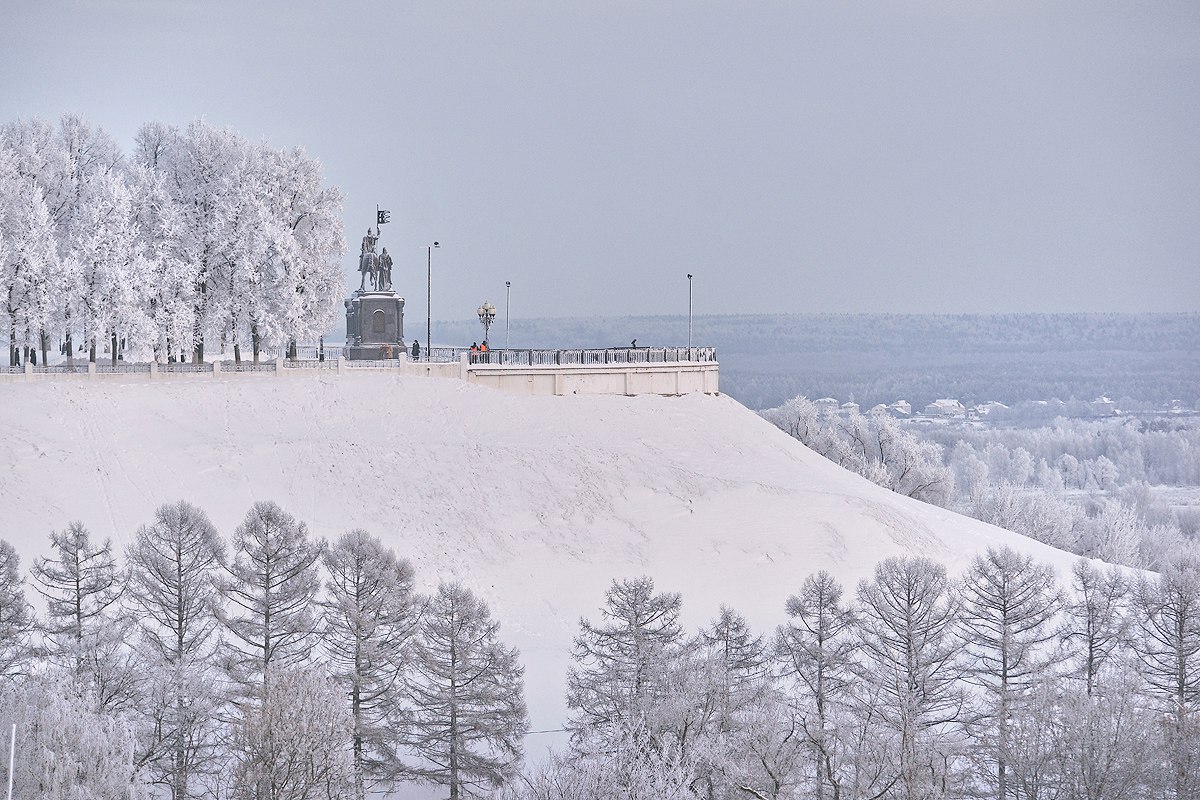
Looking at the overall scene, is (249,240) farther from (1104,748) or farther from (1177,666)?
(1104,748)

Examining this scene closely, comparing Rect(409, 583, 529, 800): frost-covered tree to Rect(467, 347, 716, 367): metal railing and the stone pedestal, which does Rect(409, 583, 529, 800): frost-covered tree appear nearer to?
Rect(467, 347, 716, 367): metal railing

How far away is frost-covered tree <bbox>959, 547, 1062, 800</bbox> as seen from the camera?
112 ft

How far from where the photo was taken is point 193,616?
35469 millimetres

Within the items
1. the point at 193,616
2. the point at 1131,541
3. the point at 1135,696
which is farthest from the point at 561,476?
the point at 1131,541

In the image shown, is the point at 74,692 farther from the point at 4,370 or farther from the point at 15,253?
the point at 15,253

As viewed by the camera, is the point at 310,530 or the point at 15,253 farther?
the point at 15,253

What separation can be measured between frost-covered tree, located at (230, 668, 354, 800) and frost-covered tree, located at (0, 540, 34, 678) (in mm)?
6296

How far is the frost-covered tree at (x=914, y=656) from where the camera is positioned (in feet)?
106

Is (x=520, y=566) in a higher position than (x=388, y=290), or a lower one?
lower

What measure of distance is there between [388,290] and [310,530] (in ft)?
52.2

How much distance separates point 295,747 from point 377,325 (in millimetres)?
32685

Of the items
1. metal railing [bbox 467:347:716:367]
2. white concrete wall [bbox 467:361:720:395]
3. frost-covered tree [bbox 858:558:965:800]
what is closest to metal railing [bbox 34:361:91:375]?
white concrete wall [bbox 467:361:720:395]

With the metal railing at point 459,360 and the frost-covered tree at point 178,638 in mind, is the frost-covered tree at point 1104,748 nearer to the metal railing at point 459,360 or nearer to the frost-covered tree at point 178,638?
the frost-covered tree at point 178,638

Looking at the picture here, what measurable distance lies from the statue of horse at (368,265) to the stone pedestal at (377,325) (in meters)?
0.59
